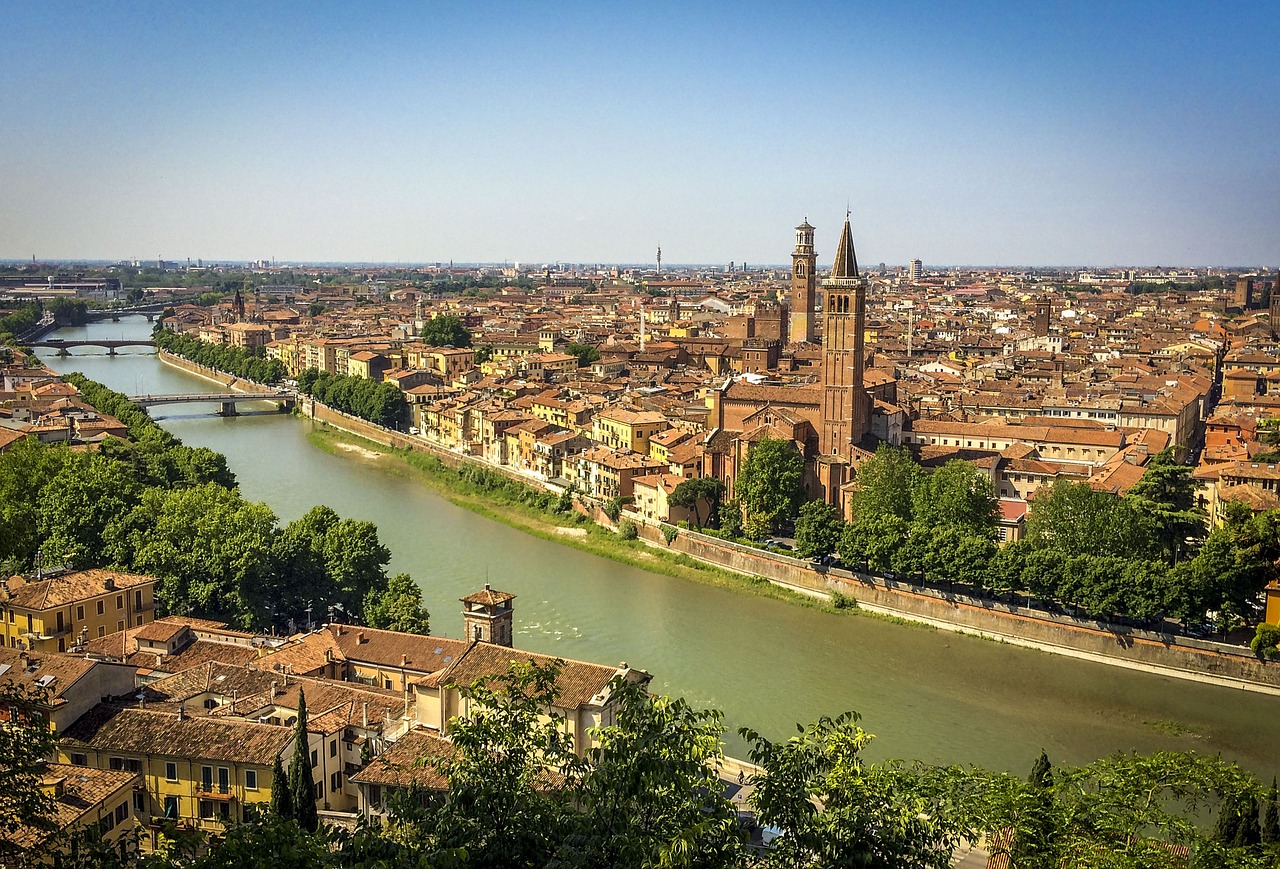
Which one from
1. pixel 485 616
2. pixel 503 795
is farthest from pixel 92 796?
pixel 485 616

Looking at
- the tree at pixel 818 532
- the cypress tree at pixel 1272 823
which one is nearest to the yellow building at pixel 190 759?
the cypress tree at pixel 1272 823

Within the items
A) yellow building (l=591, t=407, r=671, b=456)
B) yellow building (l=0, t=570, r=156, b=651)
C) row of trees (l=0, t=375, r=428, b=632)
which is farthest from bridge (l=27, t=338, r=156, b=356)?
yellow building (l=0, t=570, r=156, b=651)

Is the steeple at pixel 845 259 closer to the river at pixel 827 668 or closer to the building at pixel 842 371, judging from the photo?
the building at pixel 842 371

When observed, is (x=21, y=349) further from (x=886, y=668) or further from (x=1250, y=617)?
(x=1250, y=617)

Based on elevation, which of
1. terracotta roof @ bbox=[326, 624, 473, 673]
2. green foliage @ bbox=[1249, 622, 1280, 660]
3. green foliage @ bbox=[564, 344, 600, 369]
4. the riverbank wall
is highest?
green foliage @ bbox=[564, 344, 600, 369]

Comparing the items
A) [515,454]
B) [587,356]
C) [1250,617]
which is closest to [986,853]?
[1250,617]

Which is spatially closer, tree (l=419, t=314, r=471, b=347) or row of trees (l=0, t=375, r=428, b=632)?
row of trees (l=0, t=375, r=428, b=632)

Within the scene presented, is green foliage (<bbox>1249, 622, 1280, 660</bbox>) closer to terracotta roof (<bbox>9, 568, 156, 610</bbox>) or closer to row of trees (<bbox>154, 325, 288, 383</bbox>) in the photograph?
terracotta roof (<bbox>9, 568, 156, 610</bbox>)
